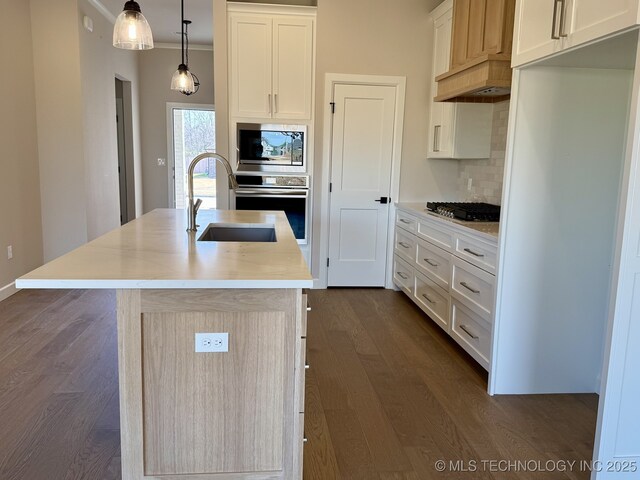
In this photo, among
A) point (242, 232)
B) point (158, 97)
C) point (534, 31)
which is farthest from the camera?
point (158, 97)

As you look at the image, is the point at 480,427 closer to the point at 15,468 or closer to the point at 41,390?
the point at 15,468

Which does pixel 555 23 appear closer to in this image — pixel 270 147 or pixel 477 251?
pixel 477 251

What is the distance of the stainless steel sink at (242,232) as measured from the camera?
274cm

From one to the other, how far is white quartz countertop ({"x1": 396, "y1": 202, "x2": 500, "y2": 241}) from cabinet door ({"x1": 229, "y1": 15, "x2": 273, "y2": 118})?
5.24ft

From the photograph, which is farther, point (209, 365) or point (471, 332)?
point (471, 332)

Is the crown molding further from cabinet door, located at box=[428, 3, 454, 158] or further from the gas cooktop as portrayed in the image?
the gas cooktop

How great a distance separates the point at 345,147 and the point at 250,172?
0.94m

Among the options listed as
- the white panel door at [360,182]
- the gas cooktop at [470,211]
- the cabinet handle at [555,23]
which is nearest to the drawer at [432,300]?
the gas cooktop at [470,211]

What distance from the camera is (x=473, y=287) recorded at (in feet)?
9.76

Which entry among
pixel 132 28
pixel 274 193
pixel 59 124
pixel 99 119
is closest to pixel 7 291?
pixel 59 124

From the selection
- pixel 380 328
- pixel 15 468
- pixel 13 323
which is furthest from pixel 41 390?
pixel 380 328

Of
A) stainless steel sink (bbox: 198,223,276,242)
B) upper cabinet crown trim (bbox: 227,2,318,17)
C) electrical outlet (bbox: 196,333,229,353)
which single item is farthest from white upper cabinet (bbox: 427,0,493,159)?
electrical outlet (bbox: 196,333,229,353)

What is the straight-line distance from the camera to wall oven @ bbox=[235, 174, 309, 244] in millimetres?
4426

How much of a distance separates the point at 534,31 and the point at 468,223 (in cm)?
124
